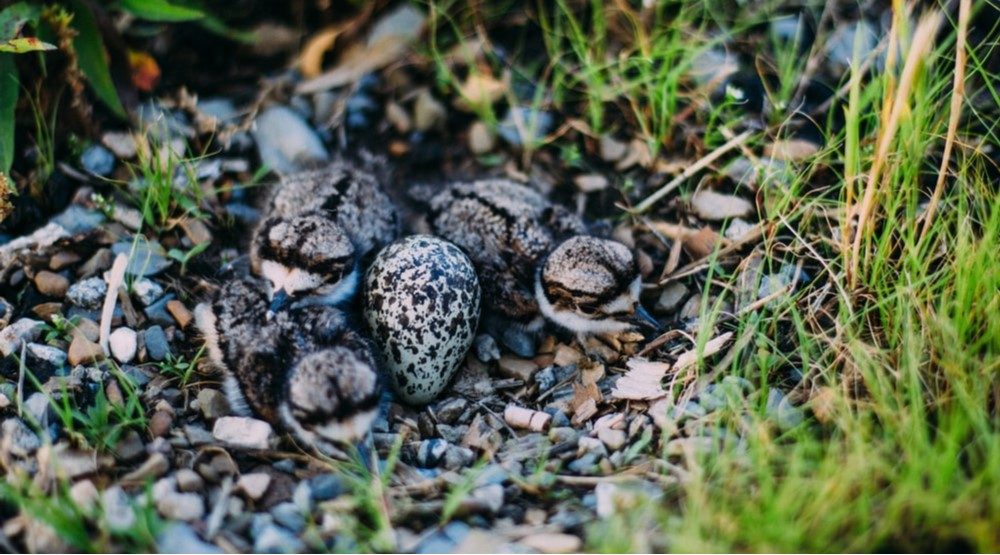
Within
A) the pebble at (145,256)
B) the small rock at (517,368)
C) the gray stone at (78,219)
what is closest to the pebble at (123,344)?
the pebble at (145,256)

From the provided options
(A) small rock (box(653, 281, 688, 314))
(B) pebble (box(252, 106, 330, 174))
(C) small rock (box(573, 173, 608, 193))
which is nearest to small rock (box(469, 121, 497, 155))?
(C) small rock (box(573, 173, 608, 193))

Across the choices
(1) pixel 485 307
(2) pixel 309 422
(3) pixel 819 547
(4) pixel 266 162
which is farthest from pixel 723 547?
(4) pixel 266 162

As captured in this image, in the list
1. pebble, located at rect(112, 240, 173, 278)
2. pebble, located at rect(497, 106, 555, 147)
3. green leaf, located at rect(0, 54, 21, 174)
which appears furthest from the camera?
pebble, located at rect(497, 106, 555, 147)

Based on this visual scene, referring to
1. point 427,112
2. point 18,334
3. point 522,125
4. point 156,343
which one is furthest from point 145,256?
point 522,125

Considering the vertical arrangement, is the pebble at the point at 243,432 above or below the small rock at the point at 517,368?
above

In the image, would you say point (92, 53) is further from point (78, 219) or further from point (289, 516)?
point (289, 516)

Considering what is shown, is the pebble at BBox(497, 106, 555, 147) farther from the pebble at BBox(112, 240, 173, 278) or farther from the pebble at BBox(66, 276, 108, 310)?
the pebble at BBox(66, 276, 108, 310)

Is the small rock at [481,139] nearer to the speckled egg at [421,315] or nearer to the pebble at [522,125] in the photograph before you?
the pebble at [522,125]
